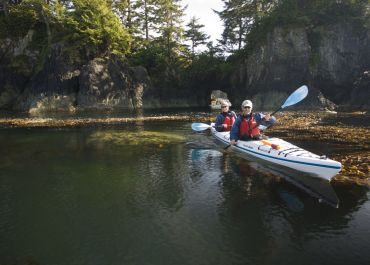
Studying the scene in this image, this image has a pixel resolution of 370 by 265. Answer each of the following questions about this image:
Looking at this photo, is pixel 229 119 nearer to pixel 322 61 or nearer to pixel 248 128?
pixel 248 128

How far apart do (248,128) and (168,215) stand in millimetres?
6521

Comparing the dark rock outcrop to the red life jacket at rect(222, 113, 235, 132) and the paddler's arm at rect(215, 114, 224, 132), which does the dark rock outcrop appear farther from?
the red life jacket at rect(222, 113, 235, 132)

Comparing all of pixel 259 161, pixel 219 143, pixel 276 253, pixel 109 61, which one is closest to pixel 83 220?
pixel 276 253

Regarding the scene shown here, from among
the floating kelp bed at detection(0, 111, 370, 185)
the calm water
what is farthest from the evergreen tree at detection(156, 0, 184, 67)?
the calm water

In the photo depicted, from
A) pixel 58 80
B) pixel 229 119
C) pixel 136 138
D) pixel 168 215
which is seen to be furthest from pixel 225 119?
pixel 58 80

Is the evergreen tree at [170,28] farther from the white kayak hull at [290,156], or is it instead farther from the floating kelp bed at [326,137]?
the white kayak hull at [290,156]

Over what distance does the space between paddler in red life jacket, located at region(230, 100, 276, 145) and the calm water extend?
1.09m

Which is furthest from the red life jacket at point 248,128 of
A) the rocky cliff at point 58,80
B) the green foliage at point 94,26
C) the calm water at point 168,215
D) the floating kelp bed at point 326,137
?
the green foliage at point 94,26

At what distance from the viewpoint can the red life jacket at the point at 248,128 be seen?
1411cm

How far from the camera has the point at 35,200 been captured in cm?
1028

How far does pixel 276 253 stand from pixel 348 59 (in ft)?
144

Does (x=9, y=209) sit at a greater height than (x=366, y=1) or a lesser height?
lesser

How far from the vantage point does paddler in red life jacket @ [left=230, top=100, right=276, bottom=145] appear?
13.6 m

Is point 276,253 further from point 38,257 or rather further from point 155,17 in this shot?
point 155,17
